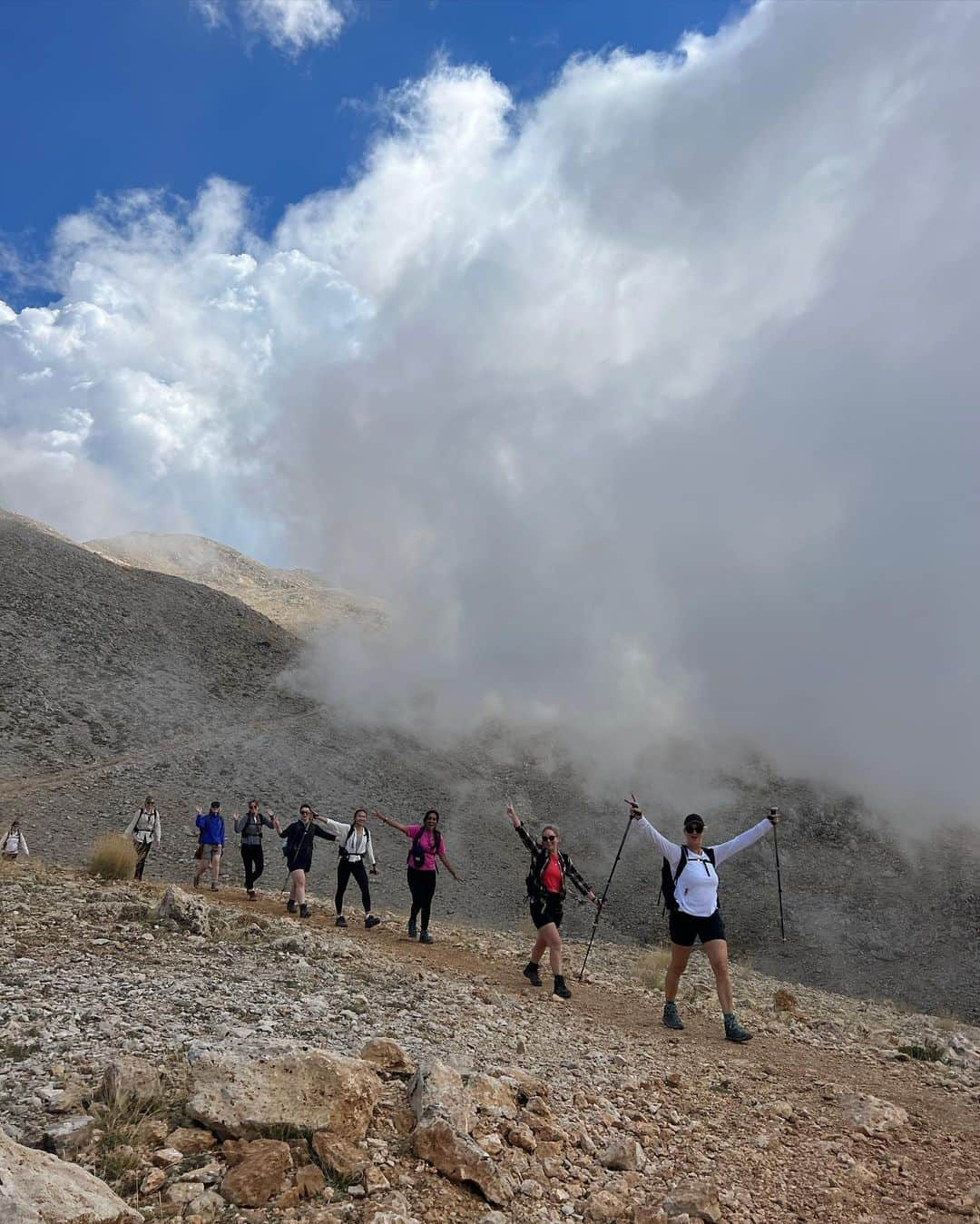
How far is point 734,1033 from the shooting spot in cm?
880

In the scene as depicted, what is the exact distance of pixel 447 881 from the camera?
3225 cm

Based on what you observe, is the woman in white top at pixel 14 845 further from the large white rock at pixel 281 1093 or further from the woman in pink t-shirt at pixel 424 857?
the large white rock at pixel 281 1093

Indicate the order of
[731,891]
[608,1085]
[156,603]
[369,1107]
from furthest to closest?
[156,603] → [731,891] → [608,1085] → [369,1107]

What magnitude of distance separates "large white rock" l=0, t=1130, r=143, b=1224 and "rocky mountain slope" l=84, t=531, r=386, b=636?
78028 mm

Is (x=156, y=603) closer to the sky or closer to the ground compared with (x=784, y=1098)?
closer to the sky

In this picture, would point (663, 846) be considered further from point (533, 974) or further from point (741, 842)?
point (533, 974)

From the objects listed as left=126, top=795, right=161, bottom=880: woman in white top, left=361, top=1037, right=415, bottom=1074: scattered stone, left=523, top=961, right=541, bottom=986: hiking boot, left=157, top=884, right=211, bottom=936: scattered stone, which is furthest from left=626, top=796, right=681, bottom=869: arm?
left=126, top=795, right=161, bottom=880: woman in white top

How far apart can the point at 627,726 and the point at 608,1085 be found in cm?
4841

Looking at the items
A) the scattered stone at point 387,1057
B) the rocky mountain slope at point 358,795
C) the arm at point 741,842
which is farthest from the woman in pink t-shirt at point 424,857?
the rocky mountain slope at point 358,795

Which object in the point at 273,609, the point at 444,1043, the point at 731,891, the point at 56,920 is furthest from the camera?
the point at 273,609

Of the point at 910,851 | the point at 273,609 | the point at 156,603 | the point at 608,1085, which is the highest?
the point at 273,609

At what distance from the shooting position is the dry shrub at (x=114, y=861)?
671 inches

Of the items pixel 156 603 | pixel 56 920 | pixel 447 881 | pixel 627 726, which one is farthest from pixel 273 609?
pixel 56 920

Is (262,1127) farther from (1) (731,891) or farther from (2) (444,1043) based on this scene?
(1) (731,891)
